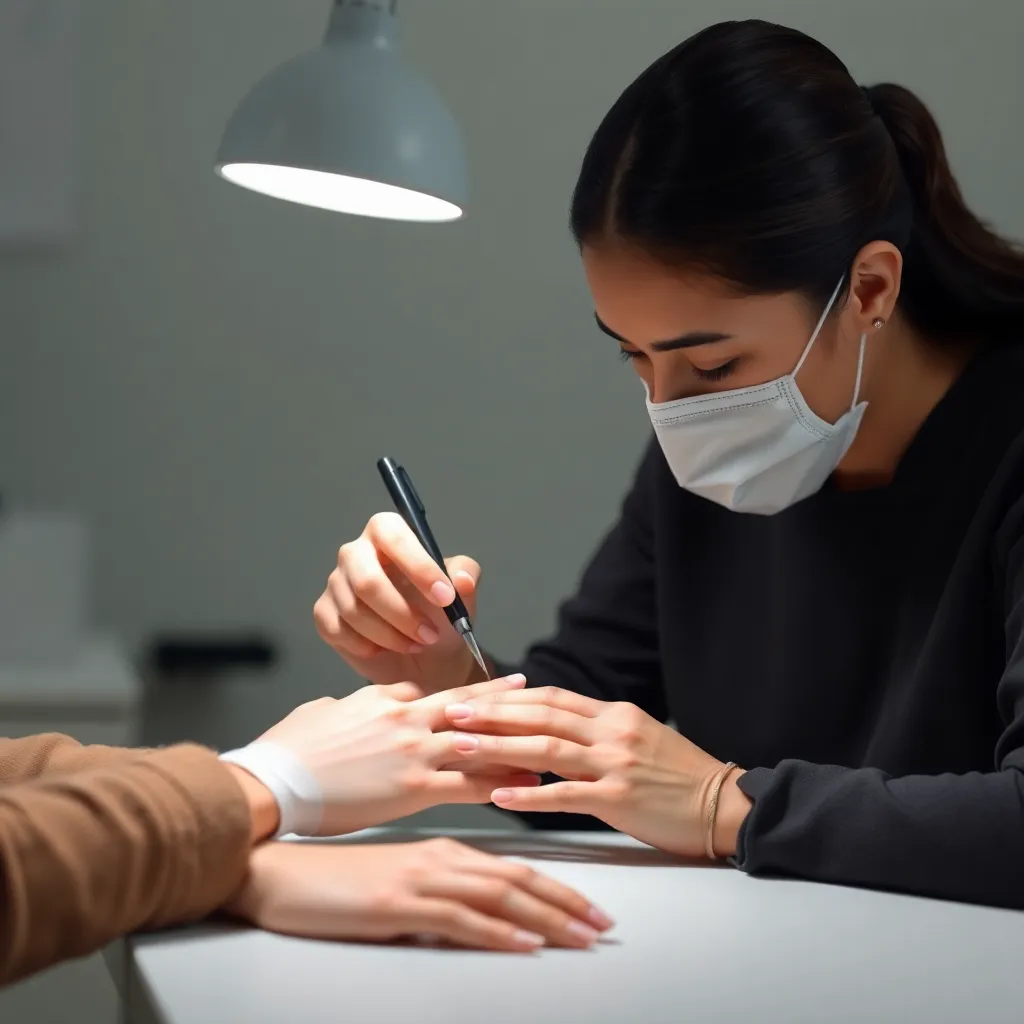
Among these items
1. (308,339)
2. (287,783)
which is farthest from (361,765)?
(308,339)

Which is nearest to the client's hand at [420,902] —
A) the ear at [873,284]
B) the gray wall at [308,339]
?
the ear at [873,284]

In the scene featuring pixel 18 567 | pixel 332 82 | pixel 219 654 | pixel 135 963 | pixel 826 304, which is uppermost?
pixel 332 82

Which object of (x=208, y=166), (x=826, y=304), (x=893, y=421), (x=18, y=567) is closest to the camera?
(x=826, y=304)

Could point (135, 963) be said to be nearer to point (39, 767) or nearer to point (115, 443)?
point (39, 767)

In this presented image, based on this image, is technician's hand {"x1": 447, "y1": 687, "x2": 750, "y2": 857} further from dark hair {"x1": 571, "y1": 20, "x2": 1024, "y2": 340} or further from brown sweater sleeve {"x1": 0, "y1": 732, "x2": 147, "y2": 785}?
dark hair {"x1": 571, "y1": 20, "x2": 1024, "y2": 340}

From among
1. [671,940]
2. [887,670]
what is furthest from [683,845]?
[887,670]

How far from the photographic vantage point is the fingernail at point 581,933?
2.45 feet

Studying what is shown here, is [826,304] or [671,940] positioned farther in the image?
[826,304]

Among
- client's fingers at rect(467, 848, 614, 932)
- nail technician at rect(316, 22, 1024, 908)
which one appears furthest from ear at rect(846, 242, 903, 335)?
client's fingers at rect(467, 848, 614, 932)

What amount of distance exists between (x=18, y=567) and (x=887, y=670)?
1281 mm

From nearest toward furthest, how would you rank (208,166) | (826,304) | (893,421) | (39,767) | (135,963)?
(135,963) < (39,767) < (826,304) < (893,421) < (208,166)

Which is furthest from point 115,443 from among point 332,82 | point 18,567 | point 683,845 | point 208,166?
point 683,845

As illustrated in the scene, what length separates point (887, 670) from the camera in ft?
4.07

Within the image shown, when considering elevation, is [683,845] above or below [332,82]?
below
